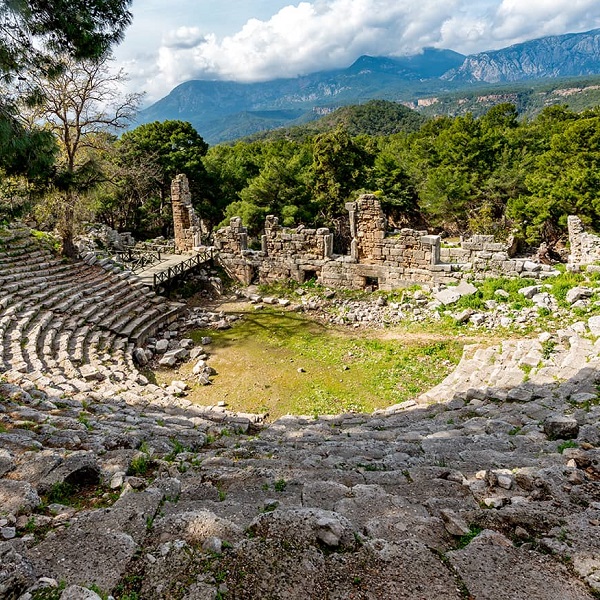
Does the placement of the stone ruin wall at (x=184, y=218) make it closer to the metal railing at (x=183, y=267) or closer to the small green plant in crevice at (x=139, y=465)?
the metal railing at (x=183, y=267)

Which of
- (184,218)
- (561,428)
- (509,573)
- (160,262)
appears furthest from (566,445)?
(184,218)

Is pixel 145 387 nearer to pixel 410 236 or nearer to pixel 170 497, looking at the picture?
pixel 170 497

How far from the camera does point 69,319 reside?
1267 centimetres

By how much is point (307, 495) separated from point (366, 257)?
1379 centimetres

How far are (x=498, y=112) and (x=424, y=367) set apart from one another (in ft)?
127

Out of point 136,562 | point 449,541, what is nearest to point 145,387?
point 136,562

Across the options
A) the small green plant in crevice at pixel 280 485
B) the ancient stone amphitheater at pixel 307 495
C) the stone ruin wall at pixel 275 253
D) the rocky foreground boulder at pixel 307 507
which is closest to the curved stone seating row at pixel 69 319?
the ancient stone amphitheater at pixel 307 495

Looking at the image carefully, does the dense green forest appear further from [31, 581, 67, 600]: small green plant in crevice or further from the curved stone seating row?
[31, 581, 67, 600]: small green plant in crevice

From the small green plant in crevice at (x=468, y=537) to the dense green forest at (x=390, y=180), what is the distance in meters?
20.5

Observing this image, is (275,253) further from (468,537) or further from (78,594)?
(78,594)

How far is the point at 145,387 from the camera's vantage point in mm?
10406

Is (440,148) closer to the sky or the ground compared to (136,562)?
closer to the sky

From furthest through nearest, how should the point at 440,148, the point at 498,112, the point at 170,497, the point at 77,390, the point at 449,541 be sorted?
the point at 498,112 < the point at 440,148 < the point at 77,390 < the point at 170,497 < the point at 449,541

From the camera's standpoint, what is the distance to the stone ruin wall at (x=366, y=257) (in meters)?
15.5
